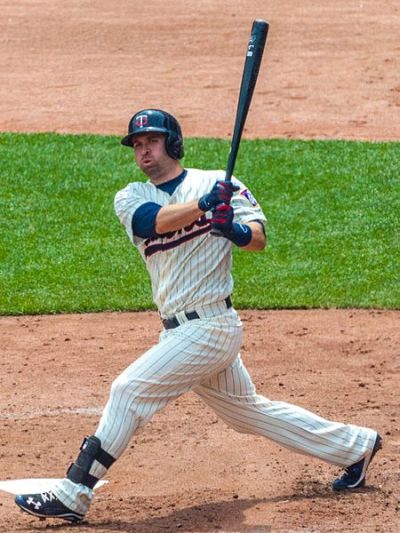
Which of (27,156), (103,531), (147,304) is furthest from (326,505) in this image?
(27,156)

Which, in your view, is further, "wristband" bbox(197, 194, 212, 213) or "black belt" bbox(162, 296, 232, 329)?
"black belt" bbox(162, 296, 232, 329)

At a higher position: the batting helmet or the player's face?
the batting helmet

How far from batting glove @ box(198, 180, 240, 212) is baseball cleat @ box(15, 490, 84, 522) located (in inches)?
56.6

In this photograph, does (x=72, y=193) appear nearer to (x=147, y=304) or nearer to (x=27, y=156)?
(x=27, y=156)

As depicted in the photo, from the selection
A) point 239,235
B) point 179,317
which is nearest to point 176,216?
point 239,235

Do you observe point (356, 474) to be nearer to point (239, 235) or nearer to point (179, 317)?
point (179, 317)

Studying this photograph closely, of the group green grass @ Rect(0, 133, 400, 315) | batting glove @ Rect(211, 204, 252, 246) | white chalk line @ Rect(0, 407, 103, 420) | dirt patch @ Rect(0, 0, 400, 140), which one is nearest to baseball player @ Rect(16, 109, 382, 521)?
batting glove @ Rect(211, 204, 252, 246)

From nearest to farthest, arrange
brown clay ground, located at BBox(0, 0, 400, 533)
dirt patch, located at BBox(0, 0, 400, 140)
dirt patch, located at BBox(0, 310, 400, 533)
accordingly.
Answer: dirt patch, located at BBox(0, 310, 400, 533), brown clay ground, located at BBox(0, 0, 400, 533), dirt patch, located at BBox(0, 0, 400, 140)

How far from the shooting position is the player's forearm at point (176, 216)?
5414mm

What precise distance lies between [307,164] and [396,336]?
3985 mm

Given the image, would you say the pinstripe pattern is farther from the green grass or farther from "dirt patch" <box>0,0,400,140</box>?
"dirt patch" <box>0,0,400,140</box>

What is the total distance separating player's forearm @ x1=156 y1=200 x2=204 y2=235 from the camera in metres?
5.41

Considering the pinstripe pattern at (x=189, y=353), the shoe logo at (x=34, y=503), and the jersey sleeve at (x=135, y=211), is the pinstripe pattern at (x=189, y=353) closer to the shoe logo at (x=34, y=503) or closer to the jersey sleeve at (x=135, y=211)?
the jersey sleeve at (x=135, y=211)

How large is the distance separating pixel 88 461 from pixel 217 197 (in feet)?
4.26
